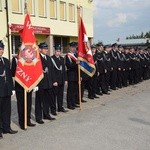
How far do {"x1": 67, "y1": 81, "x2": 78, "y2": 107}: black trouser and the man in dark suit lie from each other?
3.44 m

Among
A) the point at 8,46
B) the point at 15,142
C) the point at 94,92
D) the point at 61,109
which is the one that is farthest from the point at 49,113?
the point at 8,46

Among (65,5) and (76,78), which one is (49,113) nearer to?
(76,78)

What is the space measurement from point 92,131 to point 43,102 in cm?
191

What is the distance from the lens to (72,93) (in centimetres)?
1189

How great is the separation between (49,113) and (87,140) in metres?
2.89

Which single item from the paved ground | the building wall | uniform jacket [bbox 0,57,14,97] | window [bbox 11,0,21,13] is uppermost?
window [bbox 11,0,21,13]

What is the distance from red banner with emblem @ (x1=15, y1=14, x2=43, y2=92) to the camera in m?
8.87

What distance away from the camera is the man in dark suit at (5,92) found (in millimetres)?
8281

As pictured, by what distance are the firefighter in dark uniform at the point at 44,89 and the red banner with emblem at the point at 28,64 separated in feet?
1.68

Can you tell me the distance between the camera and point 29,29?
9.12m

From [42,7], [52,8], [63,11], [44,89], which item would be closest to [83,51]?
[44,89]

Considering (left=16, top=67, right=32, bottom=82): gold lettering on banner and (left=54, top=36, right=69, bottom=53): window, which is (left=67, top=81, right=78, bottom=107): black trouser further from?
(left=54, top=36, right=69, bottom=53): window

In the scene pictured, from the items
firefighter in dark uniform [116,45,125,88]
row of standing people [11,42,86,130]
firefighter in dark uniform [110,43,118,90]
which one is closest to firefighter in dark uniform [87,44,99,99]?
row of standing people [11,42,86,130]

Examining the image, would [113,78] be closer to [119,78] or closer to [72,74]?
[119,78]
